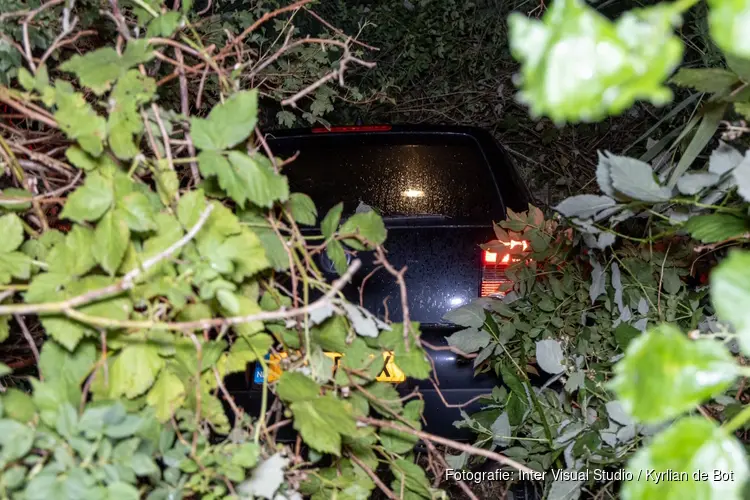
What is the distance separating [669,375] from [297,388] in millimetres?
709

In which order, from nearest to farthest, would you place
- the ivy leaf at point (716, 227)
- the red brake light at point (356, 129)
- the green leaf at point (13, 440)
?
the green leaf at point (13, 440) < the ivy leaf at point (716, 227) < the red brake light at point (356, 129)

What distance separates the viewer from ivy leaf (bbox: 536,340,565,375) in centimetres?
193

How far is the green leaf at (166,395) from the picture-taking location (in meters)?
0.98

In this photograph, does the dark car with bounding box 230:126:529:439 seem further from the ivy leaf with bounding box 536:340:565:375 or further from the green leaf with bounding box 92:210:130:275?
the green leaf with bounding box 92:210:130:275

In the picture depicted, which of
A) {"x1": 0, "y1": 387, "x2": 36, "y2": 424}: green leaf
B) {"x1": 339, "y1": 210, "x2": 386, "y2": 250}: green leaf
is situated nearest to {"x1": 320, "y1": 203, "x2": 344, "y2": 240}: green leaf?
{"x1": 339, "y1": 210, "x2": 386, "y2": 250}: green leaf

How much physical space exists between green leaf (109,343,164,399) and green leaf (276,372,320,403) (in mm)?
206

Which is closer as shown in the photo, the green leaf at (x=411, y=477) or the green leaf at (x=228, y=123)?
the green leaf at (x=228, y=123)

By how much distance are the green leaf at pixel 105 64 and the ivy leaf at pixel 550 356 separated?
57.1 inches

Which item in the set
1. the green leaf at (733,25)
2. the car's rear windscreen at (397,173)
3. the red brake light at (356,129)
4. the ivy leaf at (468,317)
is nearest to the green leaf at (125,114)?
the green leaf at (733,25)

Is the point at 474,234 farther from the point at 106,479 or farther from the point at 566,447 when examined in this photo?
the point at 106,479

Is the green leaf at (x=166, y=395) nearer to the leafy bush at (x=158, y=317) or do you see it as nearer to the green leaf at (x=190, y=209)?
the leafy bush at (x=158, y=317)

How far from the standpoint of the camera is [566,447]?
1.88 m

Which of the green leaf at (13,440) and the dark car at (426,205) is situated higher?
the green leaf at (13,440)

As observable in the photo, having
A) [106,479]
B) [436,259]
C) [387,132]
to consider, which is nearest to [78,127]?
[106,479]
